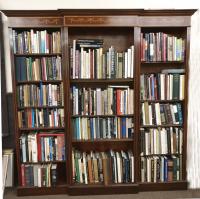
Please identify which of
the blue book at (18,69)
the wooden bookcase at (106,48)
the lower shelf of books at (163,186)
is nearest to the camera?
the wooden bookcase at (106,48)

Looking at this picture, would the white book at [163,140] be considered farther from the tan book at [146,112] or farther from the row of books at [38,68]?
the row of books at [38,68]

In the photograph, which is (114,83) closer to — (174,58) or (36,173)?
(174,58)

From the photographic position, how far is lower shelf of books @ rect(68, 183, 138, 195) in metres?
2.74

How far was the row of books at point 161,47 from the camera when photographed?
2.58m

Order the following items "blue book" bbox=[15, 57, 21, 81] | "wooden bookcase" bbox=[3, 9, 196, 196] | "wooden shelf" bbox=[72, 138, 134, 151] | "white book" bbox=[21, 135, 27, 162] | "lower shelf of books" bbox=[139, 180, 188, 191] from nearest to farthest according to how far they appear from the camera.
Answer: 1. "wooden bookcase" bbox=[3, 9, 196, 196]
2. "blue book" bbox=[15, 57, 21, 81]
3. "white book" bbox=[21, 135, 27, 162]
4. "lower shelf of books" bbox=[139, 180, 188, 191]
5. "wooden shelf" bbox=[72, 138, 134, 151]

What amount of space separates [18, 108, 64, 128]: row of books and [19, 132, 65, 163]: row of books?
0.12 m

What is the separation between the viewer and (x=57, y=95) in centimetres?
263

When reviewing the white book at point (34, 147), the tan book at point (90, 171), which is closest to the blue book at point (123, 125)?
the tan book at point (90, 171)

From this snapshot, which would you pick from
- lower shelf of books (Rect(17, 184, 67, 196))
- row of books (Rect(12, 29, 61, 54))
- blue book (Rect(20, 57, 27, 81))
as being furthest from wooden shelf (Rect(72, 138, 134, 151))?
row of books (Rect(12, 29, 61, 54))

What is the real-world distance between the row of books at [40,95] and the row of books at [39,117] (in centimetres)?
8

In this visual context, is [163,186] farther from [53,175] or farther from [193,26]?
[193,26]

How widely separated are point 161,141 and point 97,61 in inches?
43.8
